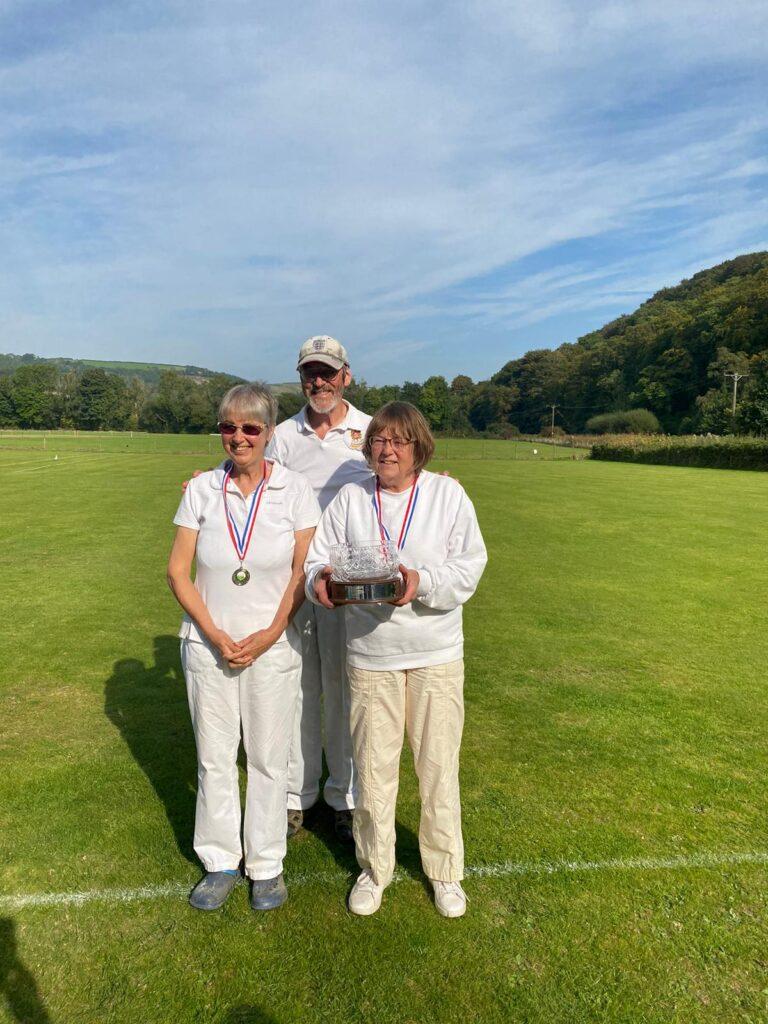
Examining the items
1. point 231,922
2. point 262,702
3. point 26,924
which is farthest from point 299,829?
point 26,924

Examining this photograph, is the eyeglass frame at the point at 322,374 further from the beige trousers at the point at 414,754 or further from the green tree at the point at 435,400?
the green tree at the point at 435,400

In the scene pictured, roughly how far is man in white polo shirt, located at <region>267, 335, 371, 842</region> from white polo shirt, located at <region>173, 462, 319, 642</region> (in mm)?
614

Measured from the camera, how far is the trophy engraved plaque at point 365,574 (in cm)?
249

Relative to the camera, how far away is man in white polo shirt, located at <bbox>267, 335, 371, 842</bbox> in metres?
3.56

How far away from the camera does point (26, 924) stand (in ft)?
9.49

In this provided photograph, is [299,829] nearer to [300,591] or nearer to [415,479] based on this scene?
[300,591]

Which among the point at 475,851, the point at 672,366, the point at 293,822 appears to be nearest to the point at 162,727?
the point at 293,822

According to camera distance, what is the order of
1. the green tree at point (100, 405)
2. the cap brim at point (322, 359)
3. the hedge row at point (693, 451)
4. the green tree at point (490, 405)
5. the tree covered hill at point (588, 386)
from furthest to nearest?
1. the green tree at point (490, 405)
2. the green tree at point (100, 405)
3. the tree covered hill at point (588, 386)
4. the hedge row at point (693, 451)
5. the cap brim at point (322, 359)

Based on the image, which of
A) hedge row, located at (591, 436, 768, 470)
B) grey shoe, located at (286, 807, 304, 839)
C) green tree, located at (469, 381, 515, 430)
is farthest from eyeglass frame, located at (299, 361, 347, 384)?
green tree, located at (469, 381, 515, 430)

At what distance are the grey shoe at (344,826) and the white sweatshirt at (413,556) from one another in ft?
4.17

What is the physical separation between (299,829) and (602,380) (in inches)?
4399

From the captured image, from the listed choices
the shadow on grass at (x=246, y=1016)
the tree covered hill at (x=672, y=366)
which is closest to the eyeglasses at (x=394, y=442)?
the shadow on grass at (x=246, y=1016)

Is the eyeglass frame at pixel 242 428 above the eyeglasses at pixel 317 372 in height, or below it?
below

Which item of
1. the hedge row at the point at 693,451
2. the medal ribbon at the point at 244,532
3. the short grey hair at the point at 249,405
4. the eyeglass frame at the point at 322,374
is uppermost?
the eyeglass frame at the point at 322,374
